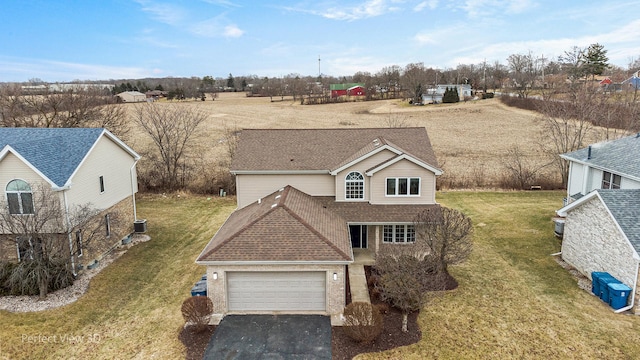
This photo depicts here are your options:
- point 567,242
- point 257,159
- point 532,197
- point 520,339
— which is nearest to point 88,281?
point 257,159

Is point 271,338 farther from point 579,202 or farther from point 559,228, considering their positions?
point 559,228

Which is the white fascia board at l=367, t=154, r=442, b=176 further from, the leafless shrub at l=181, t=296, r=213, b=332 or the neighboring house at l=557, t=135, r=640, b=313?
the leafless shrub at l=181, t=296, r=213, b=332

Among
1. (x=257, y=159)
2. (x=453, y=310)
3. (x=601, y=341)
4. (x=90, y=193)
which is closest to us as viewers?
(x=601, y=341)

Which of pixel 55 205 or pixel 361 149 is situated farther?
pixel 361 149

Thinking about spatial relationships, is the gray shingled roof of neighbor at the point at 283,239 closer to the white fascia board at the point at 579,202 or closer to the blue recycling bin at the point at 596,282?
the blue recycling bin at the point at 596,282

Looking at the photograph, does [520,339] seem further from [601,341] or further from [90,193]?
[90,193]

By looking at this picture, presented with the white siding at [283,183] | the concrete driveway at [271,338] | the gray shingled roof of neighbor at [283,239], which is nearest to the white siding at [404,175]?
the white siding at [283,183]
